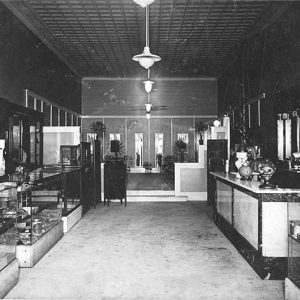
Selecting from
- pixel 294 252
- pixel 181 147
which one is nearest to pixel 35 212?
pixel 294 252

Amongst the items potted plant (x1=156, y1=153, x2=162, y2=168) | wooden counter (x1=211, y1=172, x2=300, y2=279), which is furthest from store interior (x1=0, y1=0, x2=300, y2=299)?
potted plant (x1=156, y1=153, x2=162, y2=168)

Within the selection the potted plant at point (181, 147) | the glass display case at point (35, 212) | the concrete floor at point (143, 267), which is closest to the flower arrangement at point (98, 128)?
the potted plant at point (181, 147)

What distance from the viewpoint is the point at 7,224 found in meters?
3.94

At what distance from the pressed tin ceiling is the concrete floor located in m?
4.49

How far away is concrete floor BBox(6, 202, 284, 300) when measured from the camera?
3.88 meters

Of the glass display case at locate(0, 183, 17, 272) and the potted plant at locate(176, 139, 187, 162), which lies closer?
the glass display case at locate(0, 183, 17, 272)

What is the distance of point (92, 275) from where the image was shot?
4426 mm

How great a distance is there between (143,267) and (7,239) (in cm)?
172

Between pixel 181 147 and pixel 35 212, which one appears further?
pixel 181 147

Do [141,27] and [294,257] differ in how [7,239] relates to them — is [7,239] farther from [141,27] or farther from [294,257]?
[141,27]

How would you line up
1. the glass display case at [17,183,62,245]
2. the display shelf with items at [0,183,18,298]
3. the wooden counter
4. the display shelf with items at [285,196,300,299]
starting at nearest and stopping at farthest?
the display shelf with items at [285,196,300,299] → the display shelf with items at [0,183,18,298] → the wooden counter → the glass display case at [17,183,62,245]

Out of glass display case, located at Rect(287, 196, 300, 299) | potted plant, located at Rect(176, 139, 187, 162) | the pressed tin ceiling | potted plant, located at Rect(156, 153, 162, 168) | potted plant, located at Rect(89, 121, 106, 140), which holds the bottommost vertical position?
glass display case, located at Rect(287, 196, 300, 299)

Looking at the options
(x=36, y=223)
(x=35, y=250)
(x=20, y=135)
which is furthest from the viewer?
(x=20, y=135)

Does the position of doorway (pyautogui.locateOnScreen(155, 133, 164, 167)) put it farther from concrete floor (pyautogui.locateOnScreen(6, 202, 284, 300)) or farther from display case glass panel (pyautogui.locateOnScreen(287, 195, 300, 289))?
display case glass panel (pyautogui.locateOnScreen(287, 195, 300, 289))
